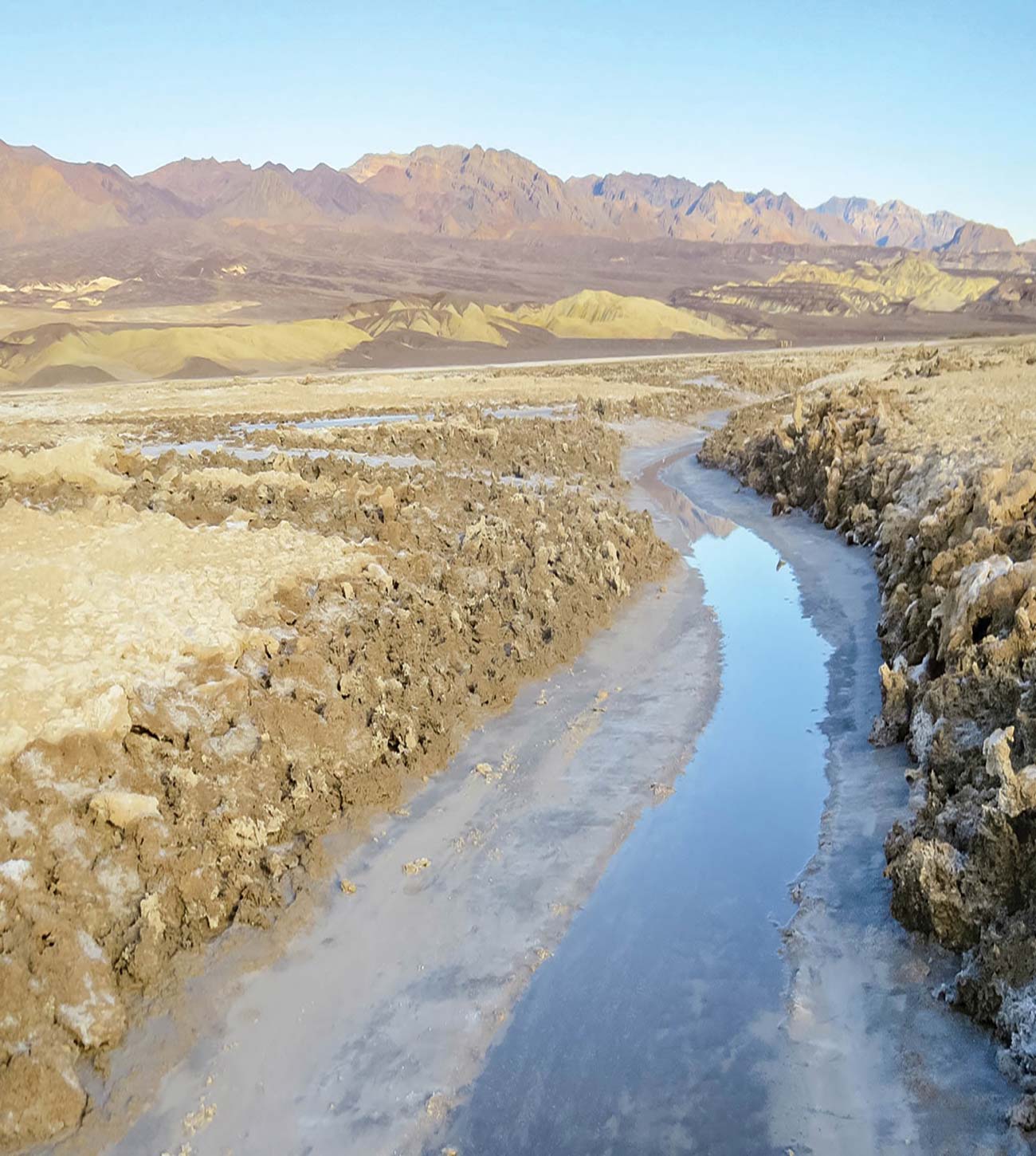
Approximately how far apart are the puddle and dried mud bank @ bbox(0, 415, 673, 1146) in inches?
78.7

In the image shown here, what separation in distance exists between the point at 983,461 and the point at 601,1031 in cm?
1082

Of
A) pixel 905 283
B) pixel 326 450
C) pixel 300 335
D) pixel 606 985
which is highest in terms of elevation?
pixel 905 283

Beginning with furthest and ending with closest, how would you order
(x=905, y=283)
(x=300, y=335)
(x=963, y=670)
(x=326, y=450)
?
(x=905, y=283), (x=300, y=335), (x=326, y=450), (x=963, y=670)

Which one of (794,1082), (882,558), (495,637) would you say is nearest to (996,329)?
(882,558)

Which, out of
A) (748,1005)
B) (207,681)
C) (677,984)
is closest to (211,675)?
(207,681)

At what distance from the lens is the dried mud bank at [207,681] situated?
541 centimetres

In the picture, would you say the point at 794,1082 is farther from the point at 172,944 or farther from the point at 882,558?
the point at 882,558

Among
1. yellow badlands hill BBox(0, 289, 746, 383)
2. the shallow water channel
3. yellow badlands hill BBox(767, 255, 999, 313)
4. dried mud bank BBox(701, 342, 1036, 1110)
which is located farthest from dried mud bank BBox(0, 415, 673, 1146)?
yellow badlands hill BBox(767, 255, 999, 313)

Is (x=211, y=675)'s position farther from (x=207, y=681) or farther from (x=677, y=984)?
(x=677, y=984)

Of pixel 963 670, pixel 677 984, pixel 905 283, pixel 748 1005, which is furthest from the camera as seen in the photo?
pixel 905 283

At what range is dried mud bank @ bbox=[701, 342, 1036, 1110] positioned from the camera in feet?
16.5

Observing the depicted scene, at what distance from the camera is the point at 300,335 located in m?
62.0

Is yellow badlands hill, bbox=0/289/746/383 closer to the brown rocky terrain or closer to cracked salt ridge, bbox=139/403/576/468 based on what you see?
cracked salt ridge, bbox=139/403/576/468

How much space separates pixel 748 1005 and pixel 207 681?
16.3 ft
